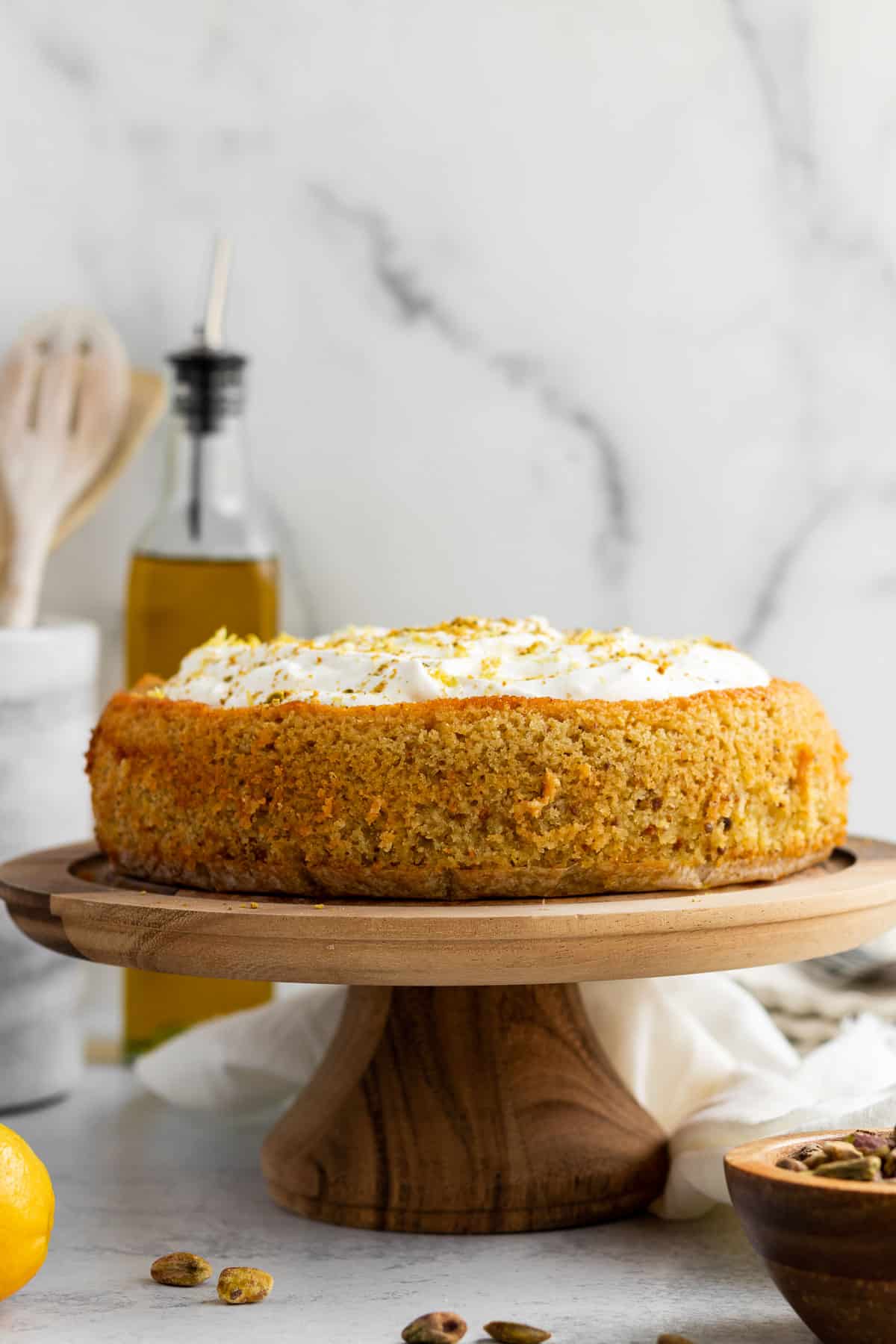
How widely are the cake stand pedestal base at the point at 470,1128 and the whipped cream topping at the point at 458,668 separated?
0.23m

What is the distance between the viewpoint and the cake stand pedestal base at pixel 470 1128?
1.08 metres

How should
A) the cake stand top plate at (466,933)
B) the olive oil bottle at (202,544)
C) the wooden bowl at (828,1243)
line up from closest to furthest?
Answer: 1. the wooden bowl at (828,1243)
2. the cake stand top plate at (466,933)
3. the olive oil bottle at (202,544)

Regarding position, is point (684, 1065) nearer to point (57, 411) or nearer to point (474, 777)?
point (474, 777)

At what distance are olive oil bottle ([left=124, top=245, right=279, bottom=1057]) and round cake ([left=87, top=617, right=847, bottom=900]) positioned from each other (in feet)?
1.40

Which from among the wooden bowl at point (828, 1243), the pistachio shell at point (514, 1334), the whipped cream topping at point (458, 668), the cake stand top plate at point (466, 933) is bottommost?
the pistachio shell at point (514, 1334)

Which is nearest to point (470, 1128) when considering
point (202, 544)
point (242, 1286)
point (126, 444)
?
point (242, 1286)

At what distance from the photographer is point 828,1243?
804 mm

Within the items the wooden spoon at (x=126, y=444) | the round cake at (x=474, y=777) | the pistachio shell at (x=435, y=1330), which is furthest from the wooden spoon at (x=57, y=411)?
the pistachio shell at (x=435, y=1330)

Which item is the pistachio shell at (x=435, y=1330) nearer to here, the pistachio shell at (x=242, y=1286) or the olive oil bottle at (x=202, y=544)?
the pistachio shell at (x=242, y=1286)

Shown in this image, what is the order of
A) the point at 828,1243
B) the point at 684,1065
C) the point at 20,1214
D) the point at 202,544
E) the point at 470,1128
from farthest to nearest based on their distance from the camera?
the point at 202,544
the point at 684,1065
the point at 470,1128
the point at 20,1214
the point at 828,1243

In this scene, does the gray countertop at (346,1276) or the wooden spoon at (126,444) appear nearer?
the gray countertop at (346,1276)

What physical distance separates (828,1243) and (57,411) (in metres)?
1.02

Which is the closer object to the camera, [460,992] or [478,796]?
[478,796]

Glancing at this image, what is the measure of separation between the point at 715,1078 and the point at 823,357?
27.3 inches
